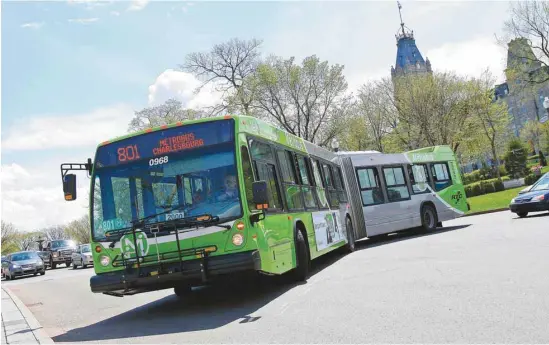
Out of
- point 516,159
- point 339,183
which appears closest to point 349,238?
point 339,183

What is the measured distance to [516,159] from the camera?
62.0 metres

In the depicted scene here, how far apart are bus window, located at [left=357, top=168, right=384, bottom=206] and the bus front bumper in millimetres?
11131

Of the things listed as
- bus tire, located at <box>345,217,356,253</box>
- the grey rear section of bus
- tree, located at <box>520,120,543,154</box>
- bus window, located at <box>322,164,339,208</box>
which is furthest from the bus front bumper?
tree, located at <box>520,120,543,154</box>

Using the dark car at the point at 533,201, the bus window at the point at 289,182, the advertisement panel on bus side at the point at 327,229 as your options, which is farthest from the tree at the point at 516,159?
the bus window at the point at 289,182

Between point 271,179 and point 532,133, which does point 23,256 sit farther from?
point 532,133

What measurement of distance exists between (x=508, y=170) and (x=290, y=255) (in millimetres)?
59554

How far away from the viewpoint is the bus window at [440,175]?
2175cm

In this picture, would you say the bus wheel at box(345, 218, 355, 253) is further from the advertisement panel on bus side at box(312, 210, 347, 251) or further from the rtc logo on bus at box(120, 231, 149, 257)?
the rtc logo on bus at box(120, 231, 149, 257)

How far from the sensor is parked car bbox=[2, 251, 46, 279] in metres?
33.1

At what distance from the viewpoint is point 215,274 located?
8391 millimetres

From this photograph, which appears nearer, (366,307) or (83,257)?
(366,307)

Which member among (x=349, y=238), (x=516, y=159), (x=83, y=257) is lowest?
(x=349, y=238)

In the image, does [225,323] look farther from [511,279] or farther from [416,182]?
[416,182]

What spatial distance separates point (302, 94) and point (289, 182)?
119 ft
